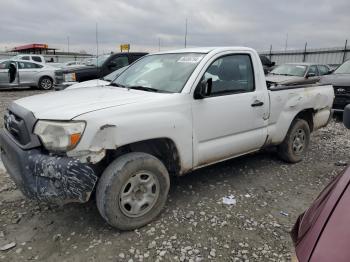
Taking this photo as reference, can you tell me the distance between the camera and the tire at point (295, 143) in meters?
4.87

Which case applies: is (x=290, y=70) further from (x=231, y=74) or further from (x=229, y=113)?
(x=229, y=113)

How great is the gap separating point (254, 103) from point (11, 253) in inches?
120

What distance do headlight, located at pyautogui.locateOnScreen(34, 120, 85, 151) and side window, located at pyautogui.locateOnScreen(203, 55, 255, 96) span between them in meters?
1.58

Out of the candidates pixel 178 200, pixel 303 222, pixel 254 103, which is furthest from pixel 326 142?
pixel 303 222

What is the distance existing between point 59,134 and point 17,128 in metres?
0.58

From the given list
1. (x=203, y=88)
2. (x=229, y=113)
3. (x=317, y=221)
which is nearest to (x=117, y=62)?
(x=229, y=113)

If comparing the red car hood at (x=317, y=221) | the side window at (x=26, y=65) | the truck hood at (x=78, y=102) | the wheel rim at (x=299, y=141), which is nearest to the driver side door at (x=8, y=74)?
the side window at (x=26, y=65)

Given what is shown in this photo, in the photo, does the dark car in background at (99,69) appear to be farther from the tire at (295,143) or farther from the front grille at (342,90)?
the tire at (295,143)

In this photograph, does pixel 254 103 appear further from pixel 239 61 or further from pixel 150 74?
pixel 150 74

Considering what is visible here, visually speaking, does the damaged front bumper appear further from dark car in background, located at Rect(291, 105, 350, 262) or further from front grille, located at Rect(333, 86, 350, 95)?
front grille, located at Rect(333, 86, 350, 95)

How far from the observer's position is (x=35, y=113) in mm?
2871

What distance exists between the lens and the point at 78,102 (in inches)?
121

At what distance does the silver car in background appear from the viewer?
14.1 metres

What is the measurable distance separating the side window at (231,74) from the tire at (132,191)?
1.16m
